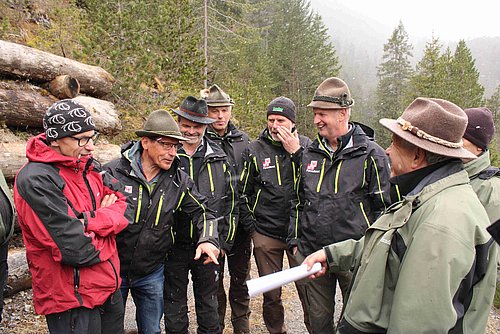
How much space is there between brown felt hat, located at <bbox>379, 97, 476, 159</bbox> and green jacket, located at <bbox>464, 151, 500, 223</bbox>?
144 centimetres

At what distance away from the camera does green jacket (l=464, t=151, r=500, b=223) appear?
120 inches

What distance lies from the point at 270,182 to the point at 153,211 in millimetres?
1540

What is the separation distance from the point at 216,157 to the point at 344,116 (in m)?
1.43

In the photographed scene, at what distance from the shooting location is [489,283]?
1.87m

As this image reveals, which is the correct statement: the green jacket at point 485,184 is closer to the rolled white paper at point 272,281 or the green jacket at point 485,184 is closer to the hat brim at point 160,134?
the rolled white paper at point 272,281

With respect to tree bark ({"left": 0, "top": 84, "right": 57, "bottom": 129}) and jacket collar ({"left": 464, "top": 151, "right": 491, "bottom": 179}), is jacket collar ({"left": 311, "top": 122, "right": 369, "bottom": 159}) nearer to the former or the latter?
jacket collar ({"left": 464, "top": 151, "right": 491, "bottom": 179})

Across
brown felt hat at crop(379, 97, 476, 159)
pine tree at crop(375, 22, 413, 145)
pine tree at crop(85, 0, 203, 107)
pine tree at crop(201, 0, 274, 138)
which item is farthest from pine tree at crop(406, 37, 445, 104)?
brown felt hat at crop(379, 97, 476, 159)

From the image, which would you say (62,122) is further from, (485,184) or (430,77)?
(430,77)

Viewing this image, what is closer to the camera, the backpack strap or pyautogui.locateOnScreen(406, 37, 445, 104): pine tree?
the backpack strap

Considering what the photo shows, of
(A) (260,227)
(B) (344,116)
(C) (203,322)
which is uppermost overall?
(B) (344,116)

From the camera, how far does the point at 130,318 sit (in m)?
5.11

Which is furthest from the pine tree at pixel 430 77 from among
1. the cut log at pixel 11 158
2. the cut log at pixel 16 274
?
the cut log at pixel 16 274

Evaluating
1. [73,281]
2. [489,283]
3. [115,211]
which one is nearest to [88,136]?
[115,211]

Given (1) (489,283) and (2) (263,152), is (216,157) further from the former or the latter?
(1) (489,283)
